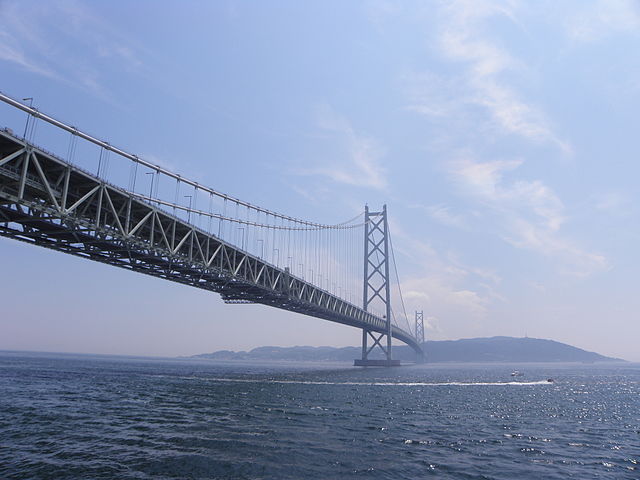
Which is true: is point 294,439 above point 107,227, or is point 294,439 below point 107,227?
below

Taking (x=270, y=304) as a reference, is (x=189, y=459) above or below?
below

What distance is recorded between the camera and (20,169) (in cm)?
2384

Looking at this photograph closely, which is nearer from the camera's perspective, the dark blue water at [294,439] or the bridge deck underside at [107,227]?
the dark blue water at [294,439]

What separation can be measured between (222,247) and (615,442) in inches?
1323

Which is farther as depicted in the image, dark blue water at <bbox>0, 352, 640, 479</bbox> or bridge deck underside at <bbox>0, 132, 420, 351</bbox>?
bridge deck underside at <bbox>0, 132, 420, 351</bbox>

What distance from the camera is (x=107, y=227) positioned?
31.5 m

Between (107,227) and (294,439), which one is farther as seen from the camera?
(107,227)

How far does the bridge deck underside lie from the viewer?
23.8 meters

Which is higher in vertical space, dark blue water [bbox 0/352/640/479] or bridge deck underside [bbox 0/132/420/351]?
bridge deck underside [bbox 0/132/420/351]

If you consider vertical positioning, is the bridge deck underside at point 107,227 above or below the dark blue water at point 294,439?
above

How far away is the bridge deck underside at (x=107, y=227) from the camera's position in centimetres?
2383

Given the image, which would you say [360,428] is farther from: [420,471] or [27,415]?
[27,415]

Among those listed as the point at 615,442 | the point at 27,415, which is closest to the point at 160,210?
the point at 27,415

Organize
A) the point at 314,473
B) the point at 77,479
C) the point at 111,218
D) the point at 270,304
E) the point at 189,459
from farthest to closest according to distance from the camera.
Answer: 1. the point at 270,304
2. the point at 111,218
3. the point at 189,459
4. the point at 314,473
5. the point at 77,479
